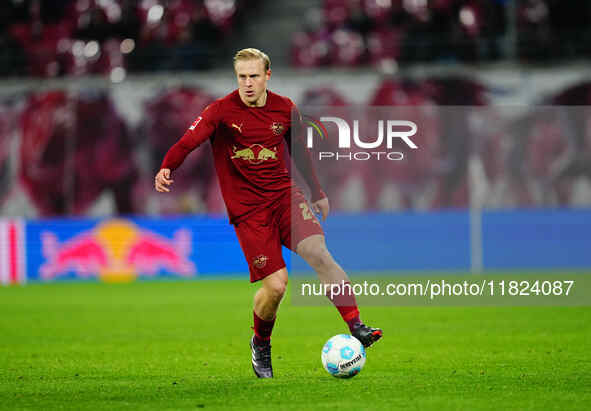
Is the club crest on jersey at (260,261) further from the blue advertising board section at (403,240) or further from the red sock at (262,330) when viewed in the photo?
the blue advertising board section at (403,240)

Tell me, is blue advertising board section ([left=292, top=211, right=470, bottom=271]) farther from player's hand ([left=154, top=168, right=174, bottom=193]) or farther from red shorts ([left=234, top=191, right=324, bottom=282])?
player's hand ([left=154, top=168, right=174, bottom=193])

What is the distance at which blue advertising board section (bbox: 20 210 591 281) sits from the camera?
14867 millimetres

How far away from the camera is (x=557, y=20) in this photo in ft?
56.9

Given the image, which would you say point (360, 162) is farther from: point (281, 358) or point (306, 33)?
point (281, 358)

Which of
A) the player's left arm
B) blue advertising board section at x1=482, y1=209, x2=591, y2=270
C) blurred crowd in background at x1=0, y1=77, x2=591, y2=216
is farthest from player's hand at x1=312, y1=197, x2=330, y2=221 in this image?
blurred crowd in background at x1=0, y1=77, x2=591, y2=216

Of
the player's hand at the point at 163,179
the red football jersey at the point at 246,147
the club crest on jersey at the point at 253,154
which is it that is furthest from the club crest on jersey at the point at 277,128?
the player's hand at the point at 163,179

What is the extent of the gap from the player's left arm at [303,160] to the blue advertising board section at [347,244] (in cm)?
732

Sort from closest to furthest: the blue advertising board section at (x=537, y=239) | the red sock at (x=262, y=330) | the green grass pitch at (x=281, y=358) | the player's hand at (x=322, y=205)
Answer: the green grass pitch at (x=281, y=358)
the red sock at (x=262, y=330)
the player's hand at (x=322, y=205)
the blue advertising board section at (x=537, y=239)

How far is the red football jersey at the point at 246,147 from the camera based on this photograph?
247 inches

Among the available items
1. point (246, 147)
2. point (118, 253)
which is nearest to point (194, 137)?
point (246, 147)

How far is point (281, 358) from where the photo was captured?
757 cm

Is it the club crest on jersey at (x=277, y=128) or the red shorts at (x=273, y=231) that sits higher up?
the club crest on jersey at (x=277, y=128)

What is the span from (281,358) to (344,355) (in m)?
1.50

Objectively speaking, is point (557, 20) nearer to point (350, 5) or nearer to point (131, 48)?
point (350, 5)
